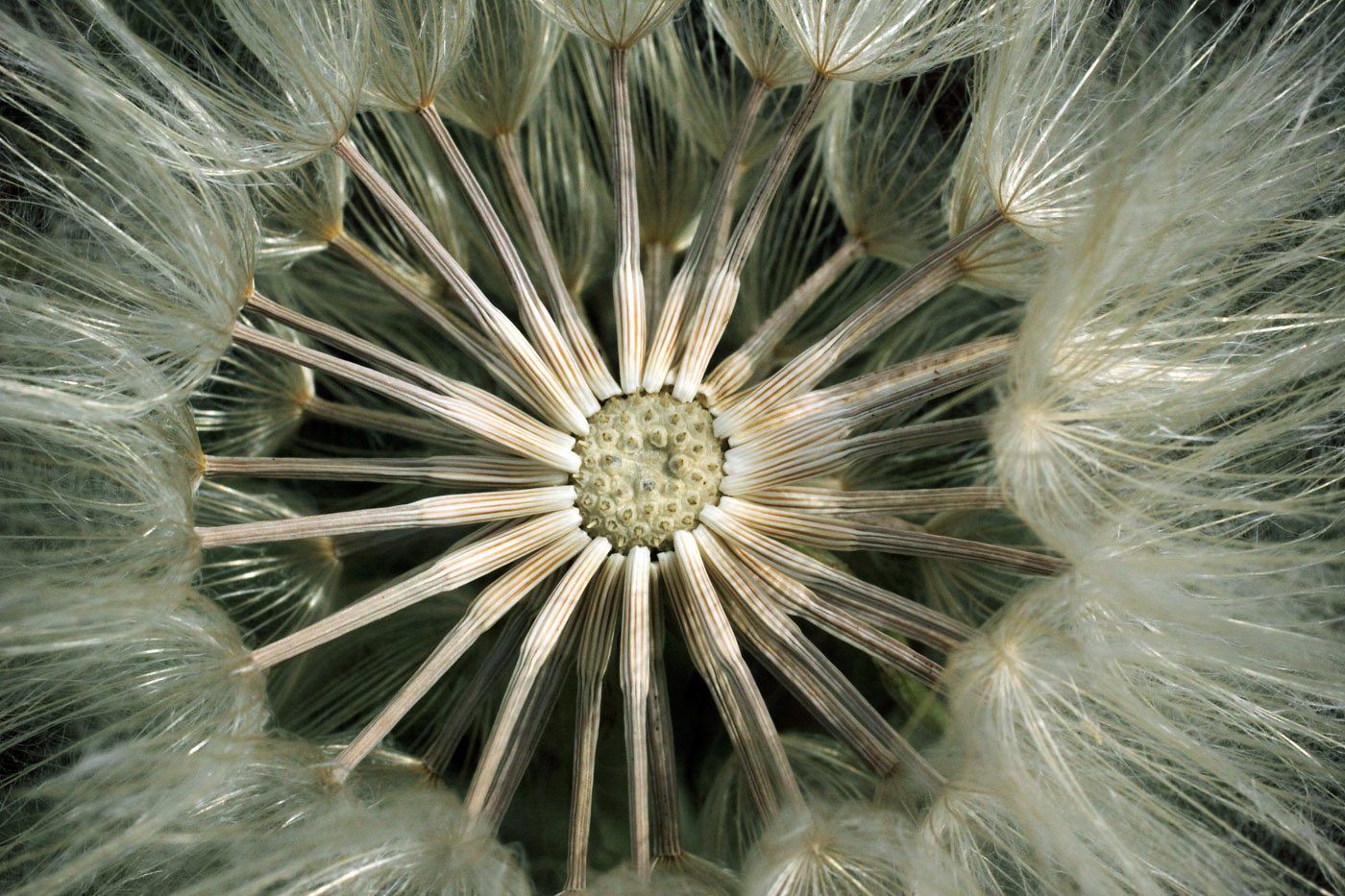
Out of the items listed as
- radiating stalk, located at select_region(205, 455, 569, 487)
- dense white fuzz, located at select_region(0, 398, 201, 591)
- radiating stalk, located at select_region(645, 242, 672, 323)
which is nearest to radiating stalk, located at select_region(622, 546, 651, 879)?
radiating stalk, located at select_region(205, 455, 569, 487)

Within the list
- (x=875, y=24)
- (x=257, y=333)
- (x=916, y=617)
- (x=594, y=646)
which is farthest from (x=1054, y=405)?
(x=257, y=333)

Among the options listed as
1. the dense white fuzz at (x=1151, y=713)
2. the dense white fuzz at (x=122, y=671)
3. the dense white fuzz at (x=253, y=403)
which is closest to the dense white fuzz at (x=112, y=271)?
the dense white fuzz at (x=122, y=671)

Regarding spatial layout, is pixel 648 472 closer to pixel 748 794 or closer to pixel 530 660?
pixel 530 660

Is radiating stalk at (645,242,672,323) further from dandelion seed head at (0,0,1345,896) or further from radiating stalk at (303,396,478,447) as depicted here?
radiating stalk at (303,396,478,447)

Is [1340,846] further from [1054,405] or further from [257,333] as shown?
[257,333]

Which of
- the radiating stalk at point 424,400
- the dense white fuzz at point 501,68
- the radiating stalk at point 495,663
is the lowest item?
the radiating stalk at point 495,663

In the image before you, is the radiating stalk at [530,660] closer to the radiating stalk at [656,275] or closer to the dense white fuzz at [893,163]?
the radiating stalk at [656,275]
